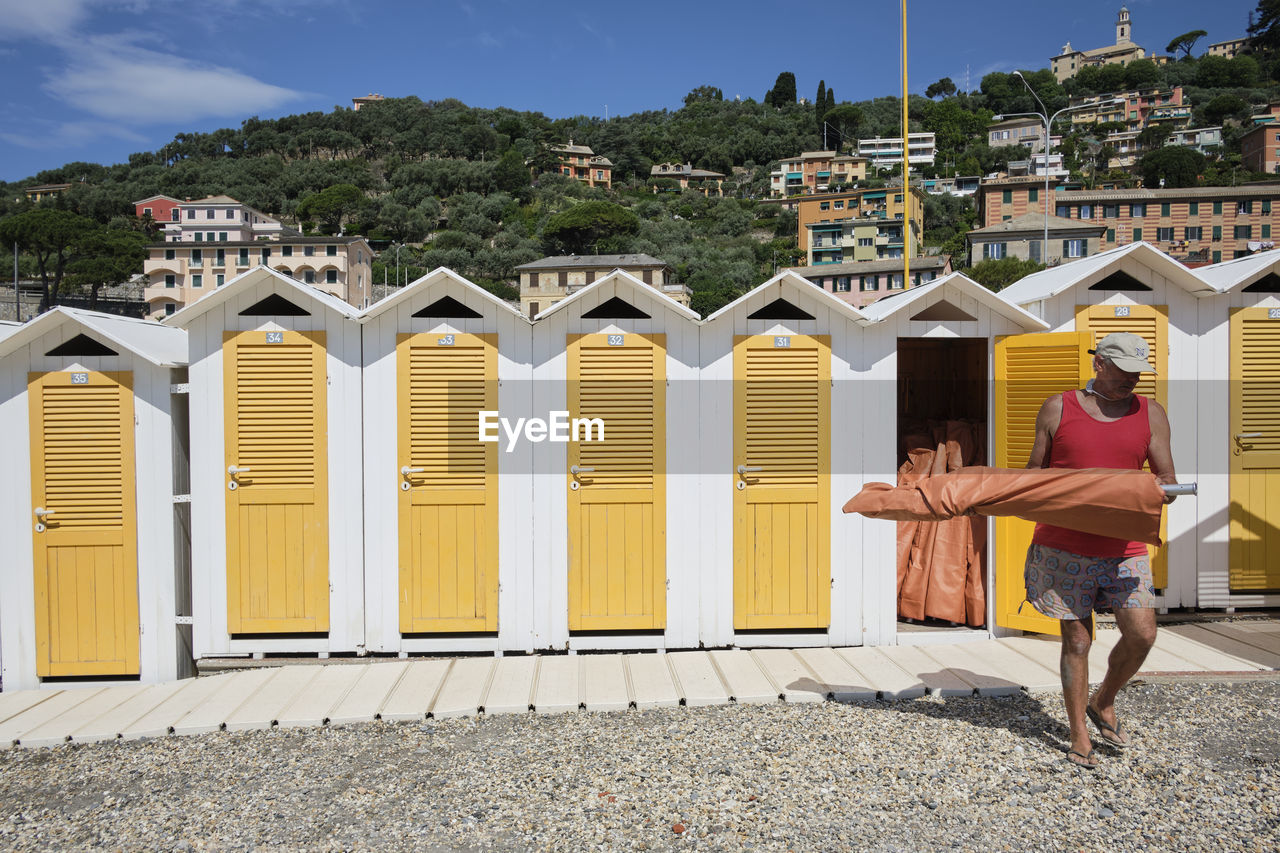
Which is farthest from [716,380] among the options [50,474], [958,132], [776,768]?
[958,132]

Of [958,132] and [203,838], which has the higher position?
[958,132]

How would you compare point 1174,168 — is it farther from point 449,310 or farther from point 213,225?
point 213,225

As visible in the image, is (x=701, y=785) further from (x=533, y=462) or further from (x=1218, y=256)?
(x=1218, y=256)

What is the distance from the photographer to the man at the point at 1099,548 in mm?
3402

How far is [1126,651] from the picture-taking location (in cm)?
348

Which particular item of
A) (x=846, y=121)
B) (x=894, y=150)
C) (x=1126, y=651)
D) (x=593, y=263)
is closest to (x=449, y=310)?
(x=1126, y=651)

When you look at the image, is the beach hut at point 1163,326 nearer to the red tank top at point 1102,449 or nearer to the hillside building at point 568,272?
the red tank top at point 1102,449

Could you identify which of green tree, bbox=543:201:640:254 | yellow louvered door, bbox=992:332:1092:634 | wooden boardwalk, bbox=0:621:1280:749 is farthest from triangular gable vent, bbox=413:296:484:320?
green tree, bbox=543:201:640:254

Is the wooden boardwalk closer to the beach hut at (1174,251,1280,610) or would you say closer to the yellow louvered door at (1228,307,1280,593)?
the beach hut at (1174,251,1280,610)

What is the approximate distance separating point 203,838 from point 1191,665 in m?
5.57

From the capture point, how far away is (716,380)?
5.31 metres

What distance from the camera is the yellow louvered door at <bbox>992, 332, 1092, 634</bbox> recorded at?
5219 millimetres

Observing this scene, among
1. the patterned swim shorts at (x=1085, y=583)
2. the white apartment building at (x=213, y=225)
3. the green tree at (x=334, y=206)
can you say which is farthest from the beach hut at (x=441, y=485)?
the green tree at (x=334, y=206)

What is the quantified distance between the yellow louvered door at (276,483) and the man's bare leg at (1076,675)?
14.4ft
